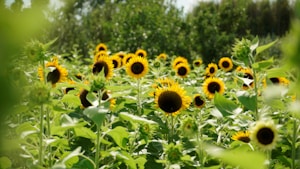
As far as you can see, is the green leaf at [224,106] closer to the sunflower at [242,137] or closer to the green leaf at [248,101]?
the green leaf at [248,101]

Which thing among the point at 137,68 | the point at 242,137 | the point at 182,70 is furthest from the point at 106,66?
the point at 182,70

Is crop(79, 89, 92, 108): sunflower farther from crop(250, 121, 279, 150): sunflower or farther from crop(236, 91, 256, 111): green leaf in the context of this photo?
crop(250, 121, 279, 150): sunflower

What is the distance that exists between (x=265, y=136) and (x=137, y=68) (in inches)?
74.9

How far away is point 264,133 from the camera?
4.85 feet

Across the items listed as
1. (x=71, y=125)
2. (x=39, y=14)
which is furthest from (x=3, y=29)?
(x=71, y=125)

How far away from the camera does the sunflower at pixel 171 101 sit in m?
2.45

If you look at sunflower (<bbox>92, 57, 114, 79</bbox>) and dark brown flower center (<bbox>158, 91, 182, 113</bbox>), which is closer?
dark brown flower center (<bbox>158, 91, 182, 113</bbox>)

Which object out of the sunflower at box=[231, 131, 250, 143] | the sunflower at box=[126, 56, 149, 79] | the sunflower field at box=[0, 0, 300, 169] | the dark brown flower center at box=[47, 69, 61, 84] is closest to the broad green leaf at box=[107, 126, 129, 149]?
the sunflower field at box=[0, 0, 300, 169]

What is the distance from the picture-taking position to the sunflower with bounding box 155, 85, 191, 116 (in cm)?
245

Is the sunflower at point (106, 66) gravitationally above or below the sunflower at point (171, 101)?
above

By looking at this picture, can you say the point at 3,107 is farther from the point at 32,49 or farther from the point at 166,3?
the point at 166,3

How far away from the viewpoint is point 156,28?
11.2m

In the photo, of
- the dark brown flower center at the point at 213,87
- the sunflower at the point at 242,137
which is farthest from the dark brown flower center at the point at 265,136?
the dark brown flower center at the point at 213,87

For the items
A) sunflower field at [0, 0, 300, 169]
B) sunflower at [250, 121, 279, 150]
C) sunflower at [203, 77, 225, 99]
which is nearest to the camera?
sunflower field at [0, 0, 300, 169]
